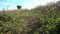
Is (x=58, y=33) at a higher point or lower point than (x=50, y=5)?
lower

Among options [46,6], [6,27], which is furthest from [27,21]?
[46,6]

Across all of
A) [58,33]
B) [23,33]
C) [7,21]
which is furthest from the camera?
[7,21]

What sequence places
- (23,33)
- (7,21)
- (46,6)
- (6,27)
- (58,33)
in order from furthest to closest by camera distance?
1. (46,6)
2. (7,21)
3. (6,27)
4. (23,33)
5. (58,33)

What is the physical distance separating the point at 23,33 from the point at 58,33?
1.94 meters

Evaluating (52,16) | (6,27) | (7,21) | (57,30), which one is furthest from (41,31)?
(7,21)

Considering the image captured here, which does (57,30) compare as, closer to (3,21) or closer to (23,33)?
(23,33)

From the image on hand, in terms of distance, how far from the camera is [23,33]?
10.0m

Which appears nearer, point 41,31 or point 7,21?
point 41,31

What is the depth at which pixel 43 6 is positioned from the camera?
12875 millimetres

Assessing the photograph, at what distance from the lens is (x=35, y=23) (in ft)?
34.1

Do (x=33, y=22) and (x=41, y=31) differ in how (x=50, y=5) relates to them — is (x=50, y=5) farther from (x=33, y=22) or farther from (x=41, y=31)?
(x=41, y=31)

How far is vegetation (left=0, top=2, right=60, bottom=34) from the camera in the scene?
941cm

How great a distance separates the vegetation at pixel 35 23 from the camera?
30.9 ft

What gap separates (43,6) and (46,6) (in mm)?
364
